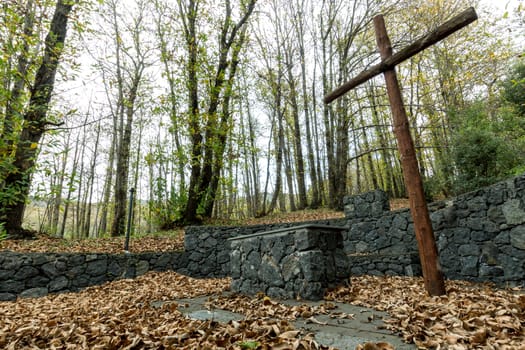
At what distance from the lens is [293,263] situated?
12.1 ft

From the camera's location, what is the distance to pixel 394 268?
5.52m

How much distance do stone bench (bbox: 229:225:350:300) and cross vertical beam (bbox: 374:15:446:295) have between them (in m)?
1.07

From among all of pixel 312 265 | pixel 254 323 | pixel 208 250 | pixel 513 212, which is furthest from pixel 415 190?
pixel 208 250

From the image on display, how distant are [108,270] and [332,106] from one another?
10.9 metres

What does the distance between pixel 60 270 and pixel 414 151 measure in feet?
21.9

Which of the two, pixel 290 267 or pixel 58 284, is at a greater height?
pixel 290 267

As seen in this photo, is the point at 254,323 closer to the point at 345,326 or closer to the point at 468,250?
the point at 345,326

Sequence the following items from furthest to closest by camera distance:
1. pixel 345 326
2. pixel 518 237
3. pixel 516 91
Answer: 1. pixel 516 91
2. pixel 518 237
3. pixel 345 326

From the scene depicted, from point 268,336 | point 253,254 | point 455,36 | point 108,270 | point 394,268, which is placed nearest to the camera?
point 268,336

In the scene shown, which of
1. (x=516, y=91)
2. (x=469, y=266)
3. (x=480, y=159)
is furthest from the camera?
(x=516, y=91)

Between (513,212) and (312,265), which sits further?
(513,212)

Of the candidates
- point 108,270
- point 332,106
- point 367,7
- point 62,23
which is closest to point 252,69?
point 332,106

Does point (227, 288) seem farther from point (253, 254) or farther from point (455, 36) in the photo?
point (455, 36)

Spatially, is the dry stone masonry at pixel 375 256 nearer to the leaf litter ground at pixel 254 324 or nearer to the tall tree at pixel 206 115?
the leaf litter ground at pixel 254 324
